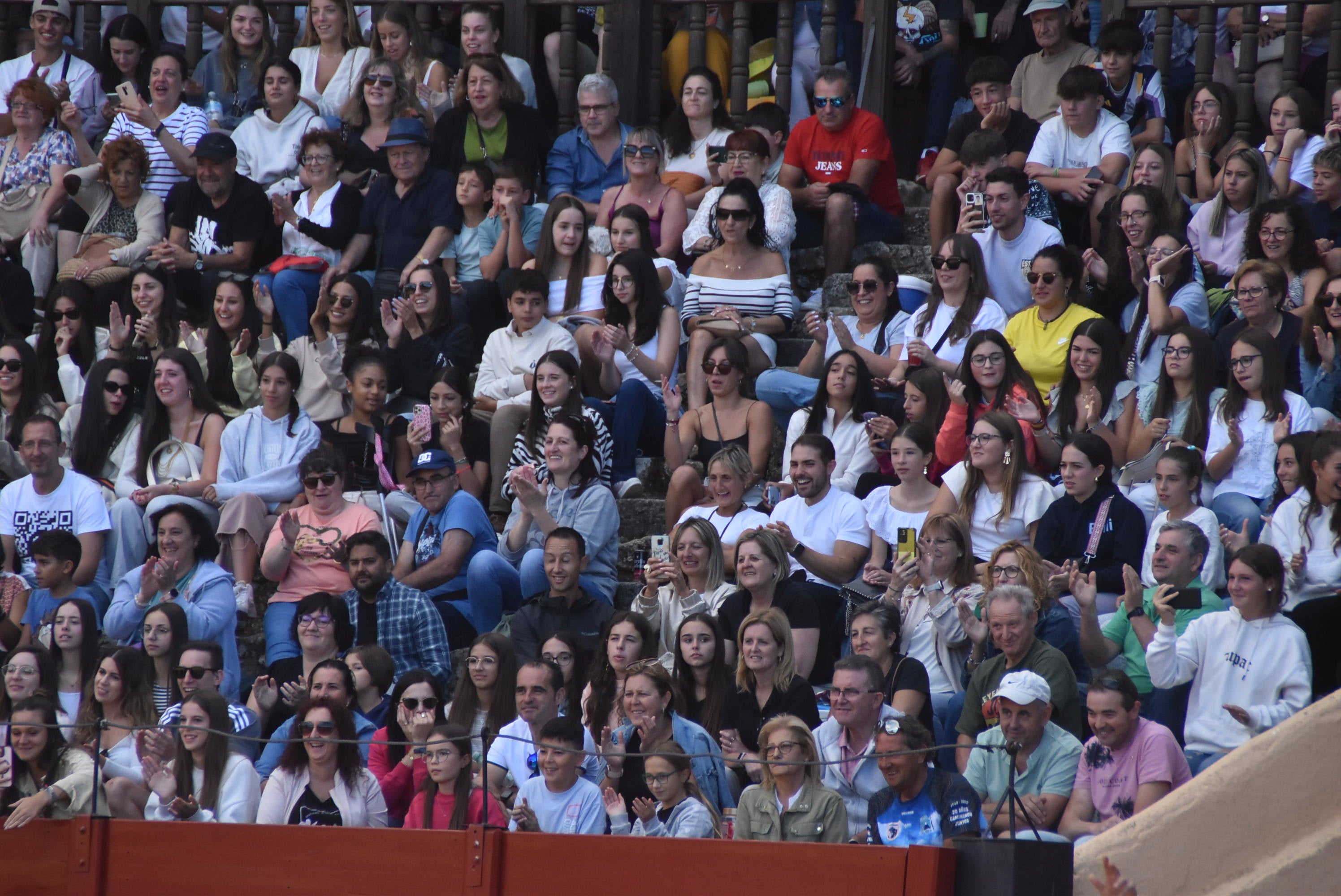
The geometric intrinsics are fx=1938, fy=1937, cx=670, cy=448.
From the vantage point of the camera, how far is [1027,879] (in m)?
6.07

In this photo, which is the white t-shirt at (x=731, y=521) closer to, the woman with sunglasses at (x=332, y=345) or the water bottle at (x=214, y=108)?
the woman with sunglasses at (x=332, y=345)

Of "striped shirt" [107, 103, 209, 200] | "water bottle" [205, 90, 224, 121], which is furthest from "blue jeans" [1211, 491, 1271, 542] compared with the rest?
"water bottle" [205, 90, 224, 121]

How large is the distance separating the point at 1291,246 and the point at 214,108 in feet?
21.7

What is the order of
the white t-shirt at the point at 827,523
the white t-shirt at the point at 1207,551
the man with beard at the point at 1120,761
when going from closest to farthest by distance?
the man with beard at the point at 1120,761, the white t-shirt at the point at 1207,551, the white t-shirt at the point at 827,523

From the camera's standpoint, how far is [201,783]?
23.7 feet

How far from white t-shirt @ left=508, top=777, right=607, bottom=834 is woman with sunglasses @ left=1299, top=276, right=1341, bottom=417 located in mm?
4137

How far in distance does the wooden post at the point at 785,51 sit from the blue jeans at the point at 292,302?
3008mm

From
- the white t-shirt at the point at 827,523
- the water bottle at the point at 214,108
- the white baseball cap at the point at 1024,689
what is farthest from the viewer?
the water bottle at the point at 214,108

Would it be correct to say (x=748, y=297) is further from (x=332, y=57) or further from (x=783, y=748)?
(x=783, y=748)

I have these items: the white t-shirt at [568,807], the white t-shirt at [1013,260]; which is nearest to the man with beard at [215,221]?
the white t-shirt at [1013,260]

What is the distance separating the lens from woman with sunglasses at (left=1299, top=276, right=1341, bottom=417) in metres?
9.05

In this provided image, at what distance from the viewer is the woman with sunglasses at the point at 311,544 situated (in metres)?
9.00

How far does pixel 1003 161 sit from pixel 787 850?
5323 millimetres

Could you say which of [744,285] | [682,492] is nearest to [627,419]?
[682,492]
